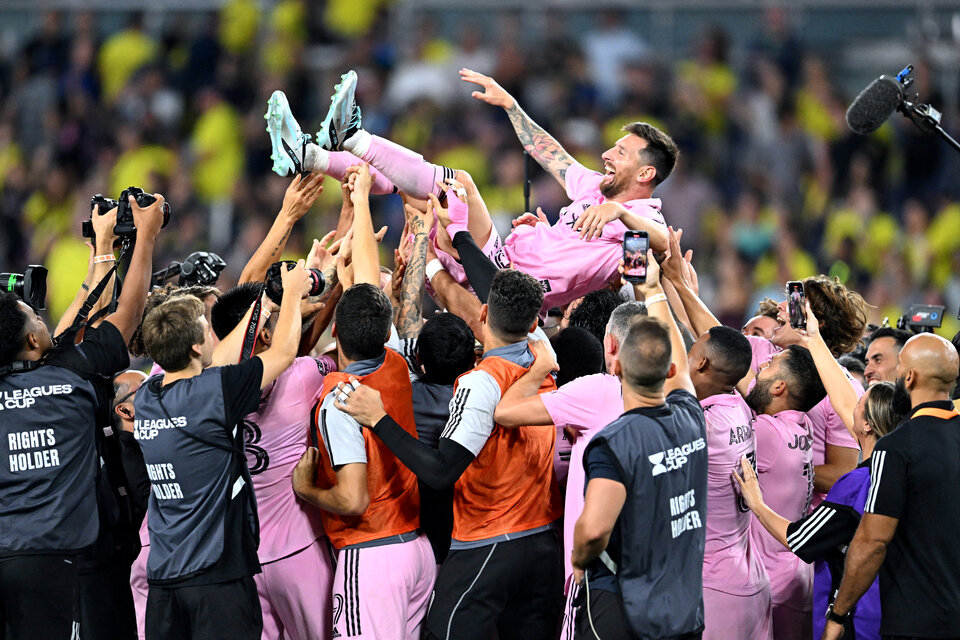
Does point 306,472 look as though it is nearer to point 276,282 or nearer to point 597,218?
point 276,282

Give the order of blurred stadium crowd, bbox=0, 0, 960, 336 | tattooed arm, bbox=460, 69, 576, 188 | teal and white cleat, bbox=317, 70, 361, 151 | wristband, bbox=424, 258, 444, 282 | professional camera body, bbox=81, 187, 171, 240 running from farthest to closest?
1. blurred stadium crowd, bbox=0, 0, 960, 336
2. tattooed arm, bbox=460, 69, 576, 188
3. wristband, bbox=424, 258, 444, 282
4. teal and white cleat, bbox=317, 70, 361, 151
5. professional camera body, bbox=81, 187, 171, 240

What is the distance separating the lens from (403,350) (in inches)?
204

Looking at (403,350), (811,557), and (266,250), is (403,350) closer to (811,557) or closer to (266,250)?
(266,250)

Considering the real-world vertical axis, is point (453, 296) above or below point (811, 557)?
above

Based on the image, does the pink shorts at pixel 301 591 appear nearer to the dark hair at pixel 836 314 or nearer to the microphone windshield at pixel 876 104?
the dark hair at pixel 836 314

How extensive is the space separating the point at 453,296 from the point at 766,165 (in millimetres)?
6568

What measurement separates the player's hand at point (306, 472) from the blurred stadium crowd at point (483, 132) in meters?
6.14

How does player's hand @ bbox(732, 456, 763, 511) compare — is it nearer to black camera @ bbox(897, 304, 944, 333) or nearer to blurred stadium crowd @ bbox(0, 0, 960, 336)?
black camera @ bbox(897, 304, 944, 333)

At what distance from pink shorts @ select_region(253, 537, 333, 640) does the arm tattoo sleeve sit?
2.45m

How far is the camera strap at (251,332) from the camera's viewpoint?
4.68 m

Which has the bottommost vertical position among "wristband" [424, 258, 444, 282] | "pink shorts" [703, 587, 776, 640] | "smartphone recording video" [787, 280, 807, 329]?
"pink shorts" [703, 587, 776, 640]

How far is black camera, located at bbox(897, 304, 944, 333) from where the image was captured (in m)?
5.86

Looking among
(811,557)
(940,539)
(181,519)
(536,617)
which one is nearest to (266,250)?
(181,519)

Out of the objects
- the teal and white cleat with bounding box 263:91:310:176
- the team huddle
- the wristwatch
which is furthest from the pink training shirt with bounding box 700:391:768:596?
the teal and white cleat with bounding box 263:91:310:176
